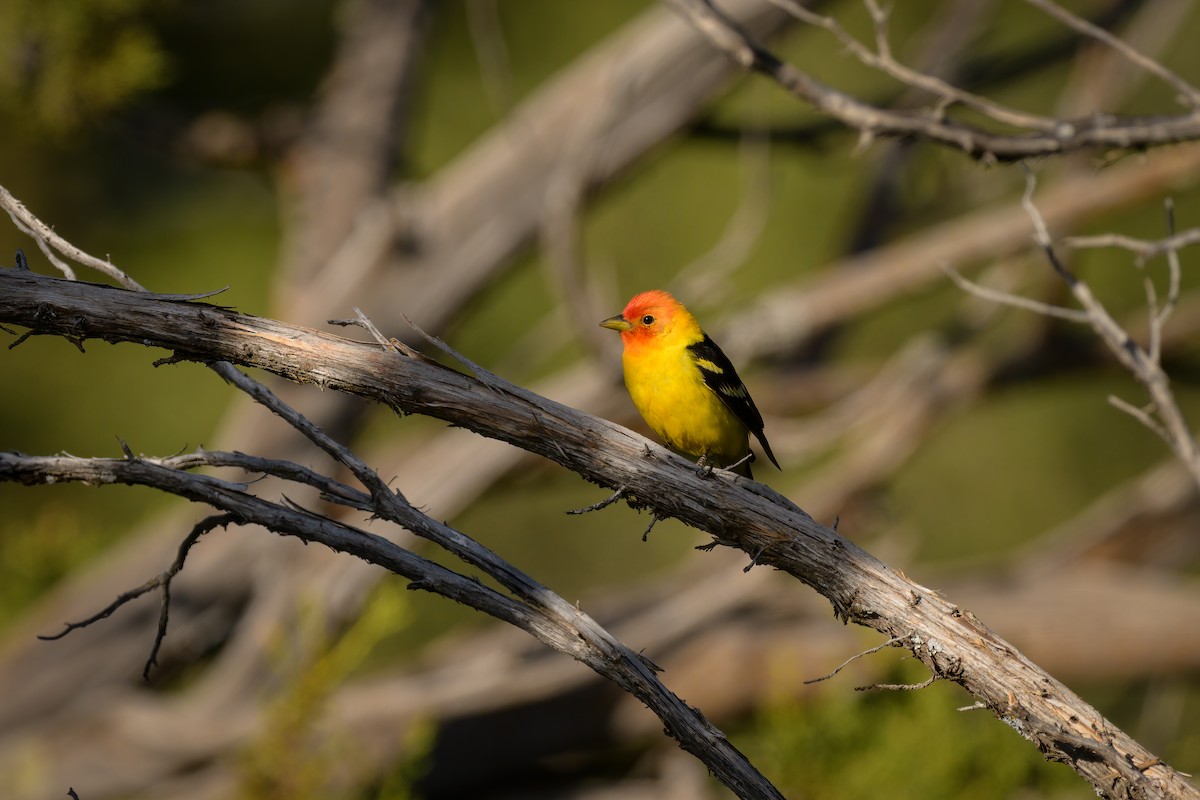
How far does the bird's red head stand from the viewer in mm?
3754

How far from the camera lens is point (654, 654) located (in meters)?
5.91

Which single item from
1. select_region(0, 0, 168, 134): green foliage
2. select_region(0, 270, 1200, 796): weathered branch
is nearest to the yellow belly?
select_region(0, 270, 1200, 796): weathered branch

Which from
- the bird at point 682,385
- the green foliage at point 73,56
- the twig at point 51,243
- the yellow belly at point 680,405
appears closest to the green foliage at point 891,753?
the bird at point 682,385

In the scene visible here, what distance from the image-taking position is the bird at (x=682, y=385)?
3.56 m

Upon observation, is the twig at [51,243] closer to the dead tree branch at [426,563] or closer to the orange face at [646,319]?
the dead tree branch at [426,563]

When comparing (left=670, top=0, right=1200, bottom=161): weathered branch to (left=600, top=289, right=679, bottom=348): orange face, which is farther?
(left=600, top=289, right=679, bottom=348): orange face

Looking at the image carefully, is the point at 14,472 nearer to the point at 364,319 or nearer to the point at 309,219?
the point at 364,319

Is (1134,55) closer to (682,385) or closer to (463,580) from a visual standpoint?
(682,385)

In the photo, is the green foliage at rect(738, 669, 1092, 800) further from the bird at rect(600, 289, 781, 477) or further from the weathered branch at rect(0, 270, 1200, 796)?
the weathered branch at rect(0, 270, 1200, 796)

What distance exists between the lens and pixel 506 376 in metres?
6.46

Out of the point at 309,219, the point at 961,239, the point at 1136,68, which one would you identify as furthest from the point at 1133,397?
the point at 309,219

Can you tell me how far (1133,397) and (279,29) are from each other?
25.0 feet

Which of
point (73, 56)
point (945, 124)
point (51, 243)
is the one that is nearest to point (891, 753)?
point (945, 124)

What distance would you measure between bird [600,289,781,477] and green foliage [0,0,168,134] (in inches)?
93.9
